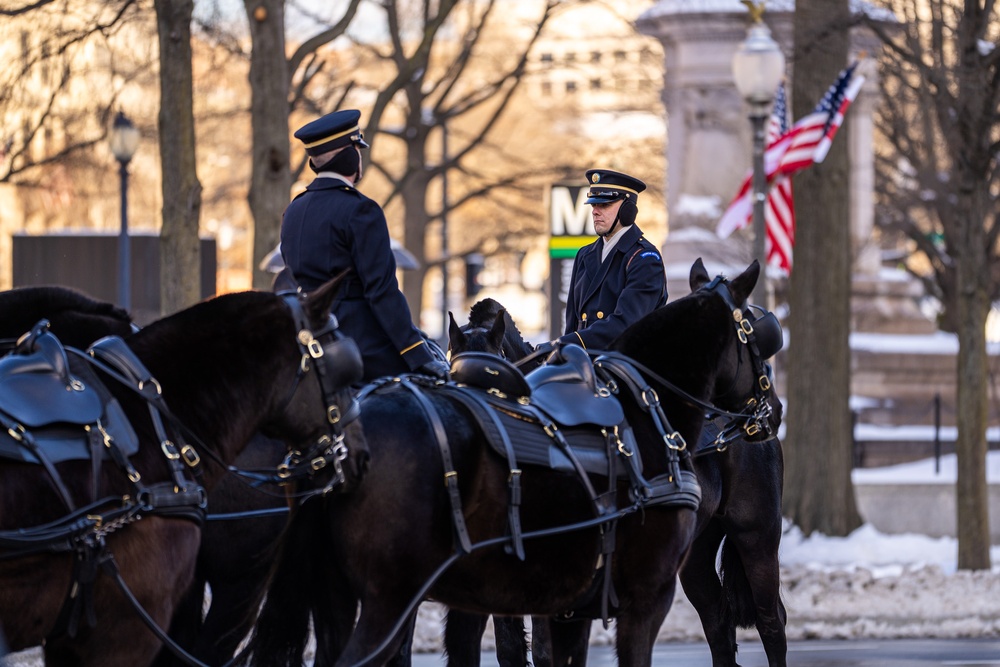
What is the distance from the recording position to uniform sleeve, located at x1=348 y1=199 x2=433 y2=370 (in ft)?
24.3

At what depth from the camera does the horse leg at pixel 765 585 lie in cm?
925

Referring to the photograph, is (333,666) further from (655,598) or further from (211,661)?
(655,598)

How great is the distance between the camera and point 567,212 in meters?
15.2

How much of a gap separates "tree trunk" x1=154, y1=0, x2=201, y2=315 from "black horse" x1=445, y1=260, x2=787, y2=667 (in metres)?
6.24

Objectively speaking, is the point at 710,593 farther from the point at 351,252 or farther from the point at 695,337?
the point at 351,252

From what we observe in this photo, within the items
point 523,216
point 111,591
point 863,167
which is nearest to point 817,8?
point 863,167

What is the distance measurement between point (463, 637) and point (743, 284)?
217 cm

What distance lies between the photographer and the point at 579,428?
7.29 meters

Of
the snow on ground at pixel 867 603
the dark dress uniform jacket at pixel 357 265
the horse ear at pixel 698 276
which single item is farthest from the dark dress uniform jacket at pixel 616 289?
the snow on ground at pixel 867 603

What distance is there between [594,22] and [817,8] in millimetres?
28024

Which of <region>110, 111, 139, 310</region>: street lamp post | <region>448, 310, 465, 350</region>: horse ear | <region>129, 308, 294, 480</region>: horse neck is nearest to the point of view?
<region>129, 308, 294, 480</region>: horse neck

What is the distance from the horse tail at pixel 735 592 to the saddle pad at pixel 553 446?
239 centimetres

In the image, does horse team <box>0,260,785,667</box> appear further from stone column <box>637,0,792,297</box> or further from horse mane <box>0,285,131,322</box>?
stone column <box>637,0,792,297</box>

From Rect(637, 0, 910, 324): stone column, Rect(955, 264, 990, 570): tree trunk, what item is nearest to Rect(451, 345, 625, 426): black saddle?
Rect(955, 264, 990, 570): tree trunk
